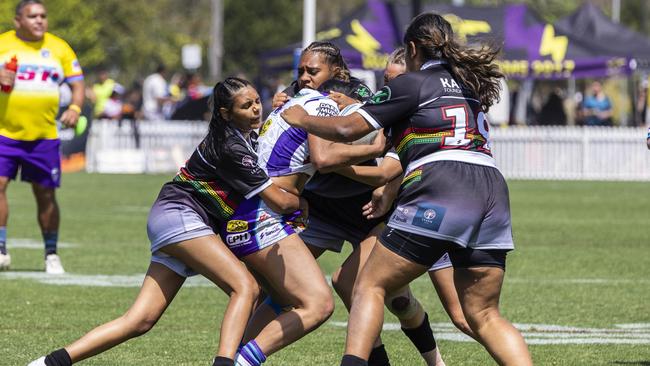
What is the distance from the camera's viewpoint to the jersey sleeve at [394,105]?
A: 6.34 m

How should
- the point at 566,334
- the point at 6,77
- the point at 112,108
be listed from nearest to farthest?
the point at 566,334 → the point at 6,77 → the point at 112,108

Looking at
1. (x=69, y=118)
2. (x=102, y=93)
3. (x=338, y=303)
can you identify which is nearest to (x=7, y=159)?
(x=69, y=118)

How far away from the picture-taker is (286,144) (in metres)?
7.21

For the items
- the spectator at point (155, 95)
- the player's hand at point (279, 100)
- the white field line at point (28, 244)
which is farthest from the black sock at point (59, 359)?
the spectator at point (155, 95)

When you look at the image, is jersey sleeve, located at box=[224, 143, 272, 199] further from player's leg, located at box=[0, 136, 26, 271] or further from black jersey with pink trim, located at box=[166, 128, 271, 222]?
player's leg, located at box=[0, 136, 26, 271]

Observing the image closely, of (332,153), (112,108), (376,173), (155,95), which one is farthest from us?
(155,95)

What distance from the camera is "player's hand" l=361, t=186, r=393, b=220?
24.6ft

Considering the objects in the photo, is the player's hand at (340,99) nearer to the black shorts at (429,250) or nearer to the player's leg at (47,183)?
the black shorts at (429,250)

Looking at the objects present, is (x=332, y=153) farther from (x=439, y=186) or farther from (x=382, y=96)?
(x=439, y=186)

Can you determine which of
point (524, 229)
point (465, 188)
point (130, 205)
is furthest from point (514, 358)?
point (130, 205)

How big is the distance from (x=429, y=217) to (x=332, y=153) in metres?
0.91

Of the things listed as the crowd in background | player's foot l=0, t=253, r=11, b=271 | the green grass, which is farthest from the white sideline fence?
player's foot l=0, t=253, r=11, b=271

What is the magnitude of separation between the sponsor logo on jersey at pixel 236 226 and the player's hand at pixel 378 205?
0.84 metres

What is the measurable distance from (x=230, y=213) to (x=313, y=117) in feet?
2.64
